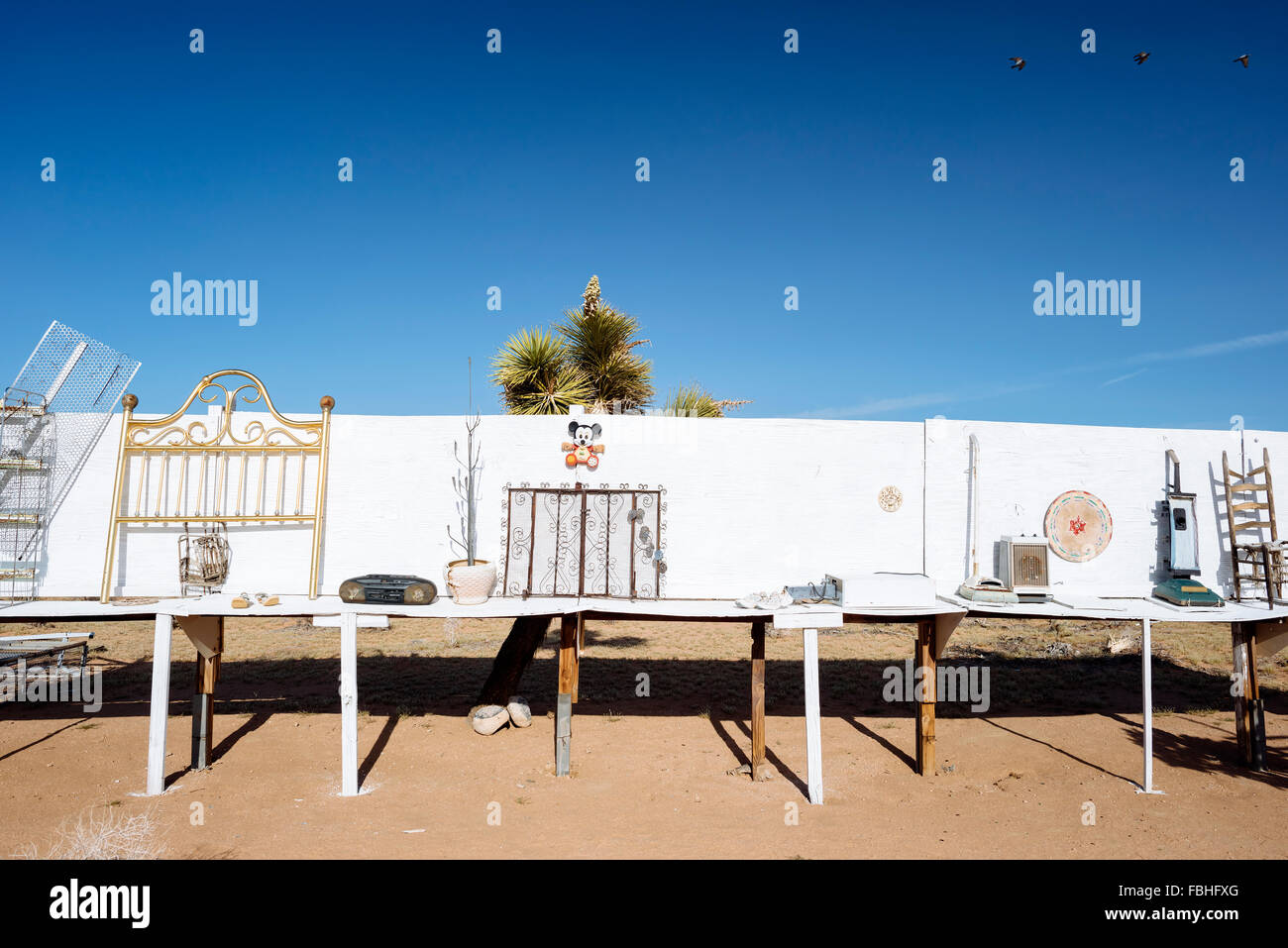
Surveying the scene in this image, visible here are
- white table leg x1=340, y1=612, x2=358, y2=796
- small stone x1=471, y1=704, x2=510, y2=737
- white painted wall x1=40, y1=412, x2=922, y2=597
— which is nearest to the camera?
white table leg x1=340, y1=612, x2=358, y2=796

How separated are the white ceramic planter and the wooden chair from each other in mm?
9667

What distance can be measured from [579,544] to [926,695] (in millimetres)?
4740

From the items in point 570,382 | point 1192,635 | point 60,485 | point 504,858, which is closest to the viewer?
point 504,858

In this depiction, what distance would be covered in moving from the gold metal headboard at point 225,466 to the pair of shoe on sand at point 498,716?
3.84 m

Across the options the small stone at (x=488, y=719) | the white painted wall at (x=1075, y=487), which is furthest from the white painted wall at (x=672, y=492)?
the small stone at (x=488, y=719)

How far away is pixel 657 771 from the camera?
9.84 metres

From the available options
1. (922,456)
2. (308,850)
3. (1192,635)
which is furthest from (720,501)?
(1192,635)

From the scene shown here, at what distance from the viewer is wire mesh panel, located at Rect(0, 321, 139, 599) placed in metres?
9.16

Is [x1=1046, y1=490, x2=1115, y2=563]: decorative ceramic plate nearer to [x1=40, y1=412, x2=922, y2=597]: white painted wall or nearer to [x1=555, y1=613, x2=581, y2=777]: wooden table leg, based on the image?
[x1=40, y1=412, x2=922, y2=597]: white painted wall

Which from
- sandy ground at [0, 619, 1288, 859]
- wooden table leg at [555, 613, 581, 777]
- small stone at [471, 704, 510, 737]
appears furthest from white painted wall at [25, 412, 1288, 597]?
small stone at [471, 704, 510, 737]

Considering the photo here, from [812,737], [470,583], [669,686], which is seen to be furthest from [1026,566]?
[669,686]

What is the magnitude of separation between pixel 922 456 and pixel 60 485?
A: 10.8 m

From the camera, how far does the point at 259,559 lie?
30.8ft
